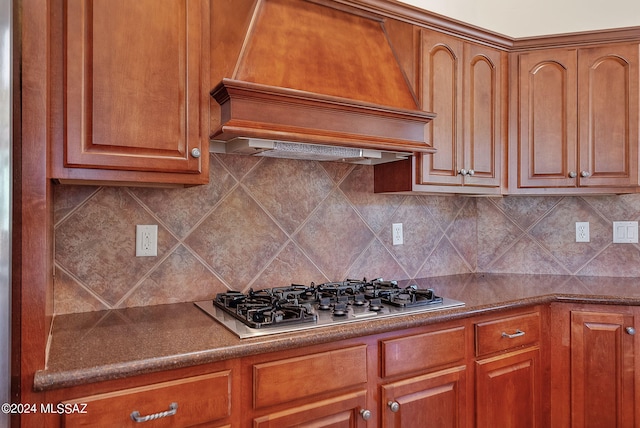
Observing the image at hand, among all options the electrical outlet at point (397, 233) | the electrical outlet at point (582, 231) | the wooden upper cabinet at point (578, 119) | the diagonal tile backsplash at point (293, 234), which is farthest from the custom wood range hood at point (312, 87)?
the electrical outlet at point (582, 231)

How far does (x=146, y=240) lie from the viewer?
1.76 meters

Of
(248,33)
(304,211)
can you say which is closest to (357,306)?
(304,211)

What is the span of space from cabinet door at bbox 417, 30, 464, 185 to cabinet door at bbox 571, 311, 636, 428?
914mm

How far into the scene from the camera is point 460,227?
2.69 meters

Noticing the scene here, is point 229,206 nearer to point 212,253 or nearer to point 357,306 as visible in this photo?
point 212,253

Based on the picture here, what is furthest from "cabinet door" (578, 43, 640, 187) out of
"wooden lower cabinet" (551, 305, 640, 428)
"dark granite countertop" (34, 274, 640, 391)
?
"wooden lower cabinet" (551, 305, 640, 428)

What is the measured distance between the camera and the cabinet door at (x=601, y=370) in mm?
1972

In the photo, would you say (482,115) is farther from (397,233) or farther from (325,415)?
(325,415)

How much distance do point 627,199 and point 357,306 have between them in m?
1.89

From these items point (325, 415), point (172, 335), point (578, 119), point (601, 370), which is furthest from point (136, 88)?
point (601, 370)

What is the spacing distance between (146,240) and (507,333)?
1.59 meters

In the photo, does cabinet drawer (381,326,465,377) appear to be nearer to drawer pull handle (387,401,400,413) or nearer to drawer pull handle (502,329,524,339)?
drawer pull handle (387,401,400,413)

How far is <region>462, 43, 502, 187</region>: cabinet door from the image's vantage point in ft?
7.35

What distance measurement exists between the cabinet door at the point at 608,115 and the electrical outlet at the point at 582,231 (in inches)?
14.7
